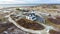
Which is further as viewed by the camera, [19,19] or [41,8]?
[41,8]

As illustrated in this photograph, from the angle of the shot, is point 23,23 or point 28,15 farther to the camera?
point 28,15

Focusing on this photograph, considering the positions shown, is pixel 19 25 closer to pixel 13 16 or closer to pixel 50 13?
pixel 13 16

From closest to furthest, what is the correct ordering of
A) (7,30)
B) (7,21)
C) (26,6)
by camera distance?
(7,30), (7,21), (26,6)

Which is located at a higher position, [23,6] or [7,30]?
[23,6]

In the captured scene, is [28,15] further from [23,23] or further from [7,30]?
[7,30]

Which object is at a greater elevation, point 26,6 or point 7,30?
point 26,6

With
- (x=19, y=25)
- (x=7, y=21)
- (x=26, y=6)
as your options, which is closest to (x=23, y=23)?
(x=19, y=25)

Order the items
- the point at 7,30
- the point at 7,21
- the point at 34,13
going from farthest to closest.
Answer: the point at 34,13 → the point at 7,21 → the point at 7,30

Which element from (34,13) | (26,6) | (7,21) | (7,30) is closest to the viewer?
(7,30)

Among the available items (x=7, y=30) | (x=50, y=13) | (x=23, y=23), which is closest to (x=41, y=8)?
(x=50, y=13)
